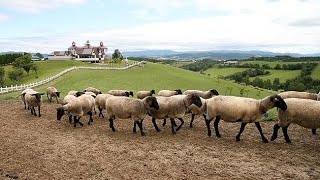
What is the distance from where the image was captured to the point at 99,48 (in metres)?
125

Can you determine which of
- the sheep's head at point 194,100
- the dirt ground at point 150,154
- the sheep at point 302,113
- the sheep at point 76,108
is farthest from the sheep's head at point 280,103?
the sheep at point 76,108

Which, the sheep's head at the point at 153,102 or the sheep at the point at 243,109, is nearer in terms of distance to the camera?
the sheep at the point at 243,109

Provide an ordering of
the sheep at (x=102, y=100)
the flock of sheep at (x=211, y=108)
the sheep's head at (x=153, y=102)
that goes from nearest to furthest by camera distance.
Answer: the flock of sheep at (x=211, y=108) < the sheep's head at (x=153, y=102) < the sheep at (x=102, y=100)

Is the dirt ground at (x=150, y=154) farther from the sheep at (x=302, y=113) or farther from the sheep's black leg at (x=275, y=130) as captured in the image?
the sheep at (x=302, y=113)

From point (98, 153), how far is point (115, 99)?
4.93 meters

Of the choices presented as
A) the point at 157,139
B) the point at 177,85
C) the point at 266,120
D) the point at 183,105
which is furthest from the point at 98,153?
the point at 177,85

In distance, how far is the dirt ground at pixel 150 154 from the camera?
38.6 ft

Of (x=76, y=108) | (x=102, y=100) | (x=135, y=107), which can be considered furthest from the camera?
(x=102, y=100)

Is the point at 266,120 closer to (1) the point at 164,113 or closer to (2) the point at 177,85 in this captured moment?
(1) the point at 164,113

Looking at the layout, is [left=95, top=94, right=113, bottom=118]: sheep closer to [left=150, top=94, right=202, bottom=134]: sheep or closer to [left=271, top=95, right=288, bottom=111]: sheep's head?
[left=150, top=94, right=202, bottom=134]: sheep

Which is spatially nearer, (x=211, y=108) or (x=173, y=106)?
(x=211, y=108)

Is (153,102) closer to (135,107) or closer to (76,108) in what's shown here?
(135,107)

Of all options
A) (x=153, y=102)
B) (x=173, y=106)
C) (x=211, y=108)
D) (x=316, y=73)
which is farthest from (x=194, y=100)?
(x=316, y=73)

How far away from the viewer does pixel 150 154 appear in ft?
45.6
